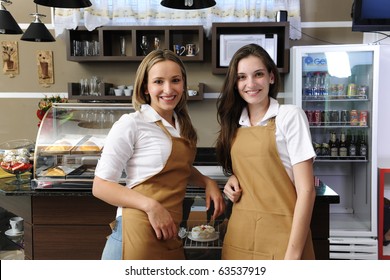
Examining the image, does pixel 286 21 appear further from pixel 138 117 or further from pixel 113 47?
pixel 138 117

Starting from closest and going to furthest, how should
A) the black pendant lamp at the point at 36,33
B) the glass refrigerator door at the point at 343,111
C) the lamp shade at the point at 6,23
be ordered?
the lamp shade at the point at 6,23 → the black pendant lamp at the point at 36,33 → the glass refrigerator door at the point at 343,111

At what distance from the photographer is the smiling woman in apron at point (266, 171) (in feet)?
4.32

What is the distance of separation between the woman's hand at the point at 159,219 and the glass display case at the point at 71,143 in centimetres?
83

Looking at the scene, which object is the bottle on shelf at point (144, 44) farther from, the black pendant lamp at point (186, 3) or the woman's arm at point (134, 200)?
the woman's arm at point (134, 200)

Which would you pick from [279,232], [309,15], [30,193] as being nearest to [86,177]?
[30,193]

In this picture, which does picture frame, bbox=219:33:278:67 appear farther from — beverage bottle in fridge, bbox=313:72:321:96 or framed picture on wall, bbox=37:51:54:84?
framed picture on wall, bbox=37:51:54:84

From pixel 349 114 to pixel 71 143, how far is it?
2560 mm

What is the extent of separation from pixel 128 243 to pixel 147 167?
0.81ft

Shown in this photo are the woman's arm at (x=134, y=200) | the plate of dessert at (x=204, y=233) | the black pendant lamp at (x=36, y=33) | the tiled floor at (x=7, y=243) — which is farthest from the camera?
the black pendant lamp at (x=36, y=33)

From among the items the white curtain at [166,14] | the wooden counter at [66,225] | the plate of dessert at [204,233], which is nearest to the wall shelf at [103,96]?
the white curtain at [166,14]

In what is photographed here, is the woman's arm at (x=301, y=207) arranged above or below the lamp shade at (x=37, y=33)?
below

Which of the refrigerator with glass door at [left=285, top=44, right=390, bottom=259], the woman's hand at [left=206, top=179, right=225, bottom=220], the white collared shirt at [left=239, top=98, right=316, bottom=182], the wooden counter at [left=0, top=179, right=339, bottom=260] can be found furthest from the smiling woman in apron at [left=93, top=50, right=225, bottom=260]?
the refrigerator with glass door at [left=285, top=44, right=390, bottom=259]

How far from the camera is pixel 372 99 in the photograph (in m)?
3.50

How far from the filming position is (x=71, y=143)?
217 centimetres
